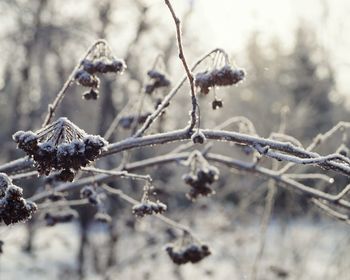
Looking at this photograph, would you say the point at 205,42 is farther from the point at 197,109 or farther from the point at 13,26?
the point at 197,109

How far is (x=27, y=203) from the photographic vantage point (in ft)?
7.43

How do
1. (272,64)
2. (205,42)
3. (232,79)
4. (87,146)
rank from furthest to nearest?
(272,64)
(205,42)
(232,79)
(87,146)

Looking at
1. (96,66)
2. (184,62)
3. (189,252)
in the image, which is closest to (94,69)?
(96,66)

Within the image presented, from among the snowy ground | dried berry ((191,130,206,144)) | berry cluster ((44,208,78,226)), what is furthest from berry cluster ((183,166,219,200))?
the snowy ground

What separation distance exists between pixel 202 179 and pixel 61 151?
1.28 metres

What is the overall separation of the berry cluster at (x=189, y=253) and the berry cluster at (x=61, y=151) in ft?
5.19

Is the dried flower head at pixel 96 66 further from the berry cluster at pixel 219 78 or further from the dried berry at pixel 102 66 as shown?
the berry cluster at pixel 219 78

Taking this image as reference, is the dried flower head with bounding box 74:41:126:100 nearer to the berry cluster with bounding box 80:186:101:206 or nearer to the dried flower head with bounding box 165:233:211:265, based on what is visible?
the berry cluster with bounding box 80:186:101:206

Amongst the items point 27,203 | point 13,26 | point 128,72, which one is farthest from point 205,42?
point 27,203

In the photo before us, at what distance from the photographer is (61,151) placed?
77.6 inches

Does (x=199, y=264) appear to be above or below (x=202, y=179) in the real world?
above

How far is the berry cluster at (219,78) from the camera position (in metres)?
2.65

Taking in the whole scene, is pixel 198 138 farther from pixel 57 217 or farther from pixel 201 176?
pixel 57 217

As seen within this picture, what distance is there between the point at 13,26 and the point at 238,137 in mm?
13250
